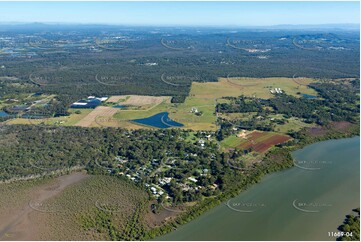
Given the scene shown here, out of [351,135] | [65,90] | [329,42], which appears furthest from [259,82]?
[329,42]

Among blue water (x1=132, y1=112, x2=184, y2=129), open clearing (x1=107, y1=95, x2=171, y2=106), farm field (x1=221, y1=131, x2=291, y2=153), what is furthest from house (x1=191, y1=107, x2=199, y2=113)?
farm field (x1=221, y1=131, x2=291, y2=153)

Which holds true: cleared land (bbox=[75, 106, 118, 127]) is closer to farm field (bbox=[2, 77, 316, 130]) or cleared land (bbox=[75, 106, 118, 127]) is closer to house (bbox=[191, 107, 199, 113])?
farm field (bbox=[2, 77, 316, 130])

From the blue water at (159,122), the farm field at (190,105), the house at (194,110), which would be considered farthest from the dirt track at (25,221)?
the house at (194,110)

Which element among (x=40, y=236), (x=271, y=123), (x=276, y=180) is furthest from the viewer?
(x=271, y=123)

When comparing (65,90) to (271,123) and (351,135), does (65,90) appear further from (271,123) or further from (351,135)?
(351,135)

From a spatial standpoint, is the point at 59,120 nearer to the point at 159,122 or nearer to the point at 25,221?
the point at 159,122

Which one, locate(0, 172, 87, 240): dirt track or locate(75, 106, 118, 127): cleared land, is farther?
locate(75, 106, 118, 127): cleared land

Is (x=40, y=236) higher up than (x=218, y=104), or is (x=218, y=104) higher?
(x=218, y=104)
